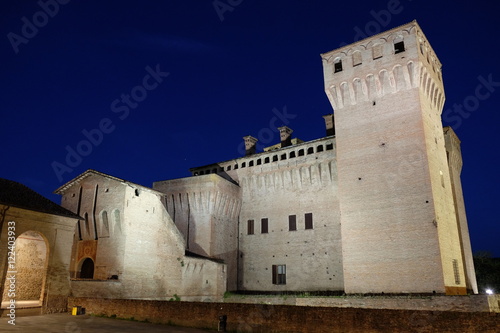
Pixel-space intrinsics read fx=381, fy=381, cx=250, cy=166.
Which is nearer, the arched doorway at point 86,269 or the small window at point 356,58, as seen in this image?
the arched doorway at point 86,269

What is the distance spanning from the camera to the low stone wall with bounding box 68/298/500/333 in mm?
8150

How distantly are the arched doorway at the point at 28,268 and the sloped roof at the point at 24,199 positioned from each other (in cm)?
398

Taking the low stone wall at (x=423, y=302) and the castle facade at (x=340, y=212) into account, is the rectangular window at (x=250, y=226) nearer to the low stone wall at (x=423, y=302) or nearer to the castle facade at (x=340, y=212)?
the castle facade at (x=340, y=212)

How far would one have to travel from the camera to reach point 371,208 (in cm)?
1862

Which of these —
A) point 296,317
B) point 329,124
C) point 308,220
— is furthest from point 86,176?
point 329,124

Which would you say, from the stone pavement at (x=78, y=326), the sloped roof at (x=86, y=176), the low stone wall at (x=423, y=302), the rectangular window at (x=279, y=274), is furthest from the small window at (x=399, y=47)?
the stone pavement at (x=78, y=326)

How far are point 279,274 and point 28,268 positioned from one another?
46.3ft

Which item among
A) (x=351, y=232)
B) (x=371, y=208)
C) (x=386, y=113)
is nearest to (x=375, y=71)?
(x=386, y=113)

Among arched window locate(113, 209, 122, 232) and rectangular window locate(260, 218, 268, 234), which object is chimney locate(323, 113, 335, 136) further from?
arched window locate(113, 209, 122, 232)

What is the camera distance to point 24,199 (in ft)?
48.1

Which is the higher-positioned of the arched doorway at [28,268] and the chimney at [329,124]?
the chimney at [329,124]

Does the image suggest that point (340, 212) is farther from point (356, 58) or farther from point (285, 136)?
point (285, 136)

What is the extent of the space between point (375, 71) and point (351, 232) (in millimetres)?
8439

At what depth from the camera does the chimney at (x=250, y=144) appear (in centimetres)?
2922
